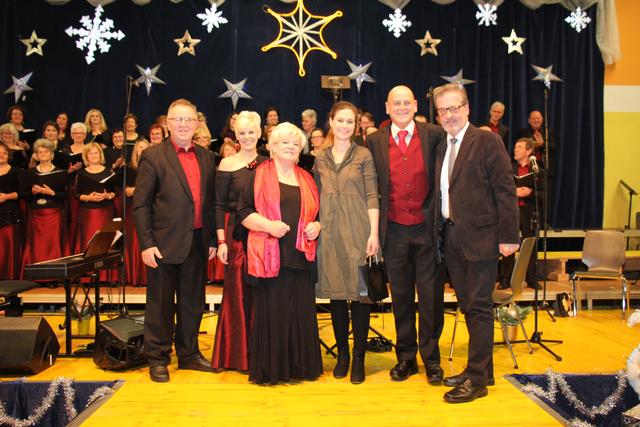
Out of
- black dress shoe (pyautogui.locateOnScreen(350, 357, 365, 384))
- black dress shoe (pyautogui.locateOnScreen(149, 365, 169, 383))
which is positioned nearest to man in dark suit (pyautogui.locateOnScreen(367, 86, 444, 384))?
black dress shoe (pyautogui.locateOnScreen(350, 357, 365, 384))

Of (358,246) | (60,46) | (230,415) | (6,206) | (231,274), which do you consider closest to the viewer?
(230,415)

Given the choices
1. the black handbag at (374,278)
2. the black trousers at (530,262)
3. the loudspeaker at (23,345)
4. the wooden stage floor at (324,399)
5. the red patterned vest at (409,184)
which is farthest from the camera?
the black trousers at (530,262)

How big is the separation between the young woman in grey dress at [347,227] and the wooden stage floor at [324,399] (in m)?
0.33

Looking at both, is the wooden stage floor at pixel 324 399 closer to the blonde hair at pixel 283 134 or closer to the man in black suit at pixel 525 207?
the blonde hair at pixel 283 134

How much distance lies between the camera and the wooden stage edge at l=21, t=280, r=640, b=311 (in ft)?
22.0

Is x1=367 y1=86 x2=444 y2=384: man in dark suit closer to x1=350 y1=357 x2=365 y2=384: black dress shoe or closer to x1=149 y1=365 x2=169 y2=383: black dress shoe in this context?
x1=350 y1=357 x2=365 y2=384: black dress shoe

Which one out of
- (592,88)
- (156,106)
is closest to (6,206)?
(156,106)

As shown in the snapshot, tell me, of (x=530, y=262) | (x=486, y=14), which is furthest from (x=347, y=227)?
(x=486, y=14)

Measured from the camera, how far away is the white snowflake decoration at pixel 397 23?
31.7 ft

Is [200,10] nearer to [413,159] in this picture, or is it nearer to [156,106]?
[156,106]

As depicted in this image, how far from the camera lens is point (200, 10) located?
31.1ft

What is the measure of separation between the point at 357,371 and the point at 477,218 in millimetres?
1213

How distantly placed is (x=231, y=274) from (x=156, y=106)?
5.70m

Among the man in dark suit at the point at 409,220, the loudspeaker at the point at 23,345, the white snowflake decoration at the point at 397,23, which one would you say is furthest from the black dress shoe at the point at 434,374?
the white snowflake decoration at the point at 397,23
